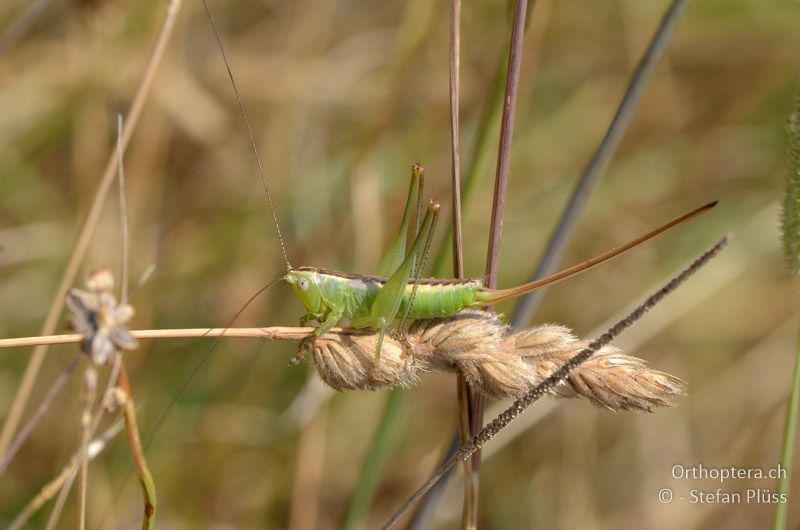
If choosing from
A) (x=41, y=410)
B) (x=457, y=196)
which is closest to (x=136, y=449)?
(x=41, y=410)

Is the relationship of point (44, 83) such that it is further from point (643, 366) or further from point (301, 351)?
point (643, 366)

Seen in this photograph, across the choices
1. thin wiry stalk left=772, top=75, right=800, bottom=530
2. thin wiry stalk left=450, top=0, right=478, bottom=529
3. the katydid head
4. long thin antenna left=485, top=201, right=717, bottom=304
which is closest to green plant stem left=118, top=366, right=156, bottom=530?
thin wiry stalk left=450, top=0, right=478, bottom=529

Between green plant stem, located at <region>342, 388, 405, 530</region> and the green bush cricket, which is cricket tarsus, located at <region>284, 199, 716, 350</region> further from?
green plant stem, located at <region>342, 388, 405, 530</region>

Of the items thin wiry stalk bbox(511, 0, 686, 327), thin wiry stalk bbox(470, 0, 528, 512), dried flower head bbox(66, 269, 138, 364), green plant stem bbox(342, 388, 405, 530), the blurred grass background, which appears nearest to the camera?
dried flower head bbox(66, 269, 138, 364)

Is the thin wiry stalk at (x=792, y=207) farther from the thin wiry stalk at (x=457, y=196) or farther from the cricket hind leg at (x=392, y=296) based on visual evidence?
the cricket hind leg at (x=392, y=296)

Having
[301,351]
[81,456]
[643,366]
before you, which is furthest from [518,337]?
[81,456]

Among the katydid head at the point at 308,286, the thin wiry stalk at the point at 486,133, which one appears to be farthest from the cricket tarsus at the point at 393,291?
the thin wiry stalk at the point at 486,133
